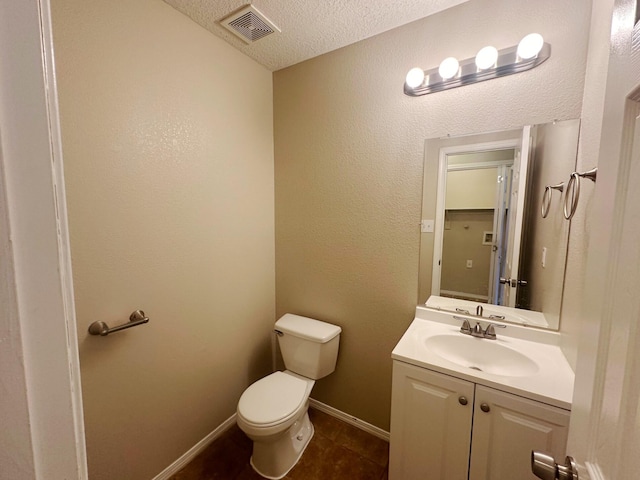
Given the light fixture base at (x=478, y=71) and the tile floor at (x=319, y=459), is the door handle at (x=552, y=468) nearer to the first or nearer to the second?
the tile floor at (x=319, y=459)

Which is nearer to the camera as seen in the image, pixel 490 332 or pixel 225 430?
pixel 490 332

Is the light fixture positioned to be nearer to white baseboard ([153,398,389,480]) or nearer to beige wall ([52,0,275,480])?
beige wall ([52,0,275,480])

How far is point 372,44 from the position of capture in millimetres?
1523

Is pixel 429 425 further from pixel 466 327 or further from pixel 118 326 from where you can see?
pixel 118 326

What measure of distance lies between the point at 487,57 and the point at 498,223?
2.53ft

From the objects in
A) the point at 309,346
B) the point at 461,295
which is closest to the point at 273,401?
the point at 309,346

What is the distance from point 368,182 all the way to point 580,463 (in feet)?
4.41

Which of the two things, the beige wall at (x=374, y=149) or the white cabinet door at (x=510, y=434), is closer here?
the white cabinet door at (x=510, y=434)

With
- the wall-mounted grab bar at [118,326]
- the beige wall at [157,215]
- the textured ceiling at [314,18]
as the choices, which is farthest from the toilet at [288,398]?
the textured ceiling at [314,18]

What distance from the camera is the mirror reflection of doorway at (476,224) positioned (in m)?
1.34

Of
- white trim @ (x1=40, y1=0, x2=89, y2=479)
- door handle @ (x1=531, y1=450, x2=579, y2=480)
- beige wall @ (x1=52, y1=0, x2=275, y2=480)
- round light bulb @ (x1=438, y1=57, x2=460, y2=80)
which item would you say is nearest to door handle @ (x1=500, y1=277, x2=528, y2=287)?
door handle @ (x1=531, y1=450, x2=579, y2=480)

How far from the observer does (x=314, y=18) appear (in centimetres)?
137

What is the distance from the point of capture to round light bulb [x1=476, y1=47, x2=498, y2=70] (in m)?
1.20

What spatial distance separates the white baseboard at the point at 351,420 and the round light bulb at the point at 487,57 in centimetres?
208
